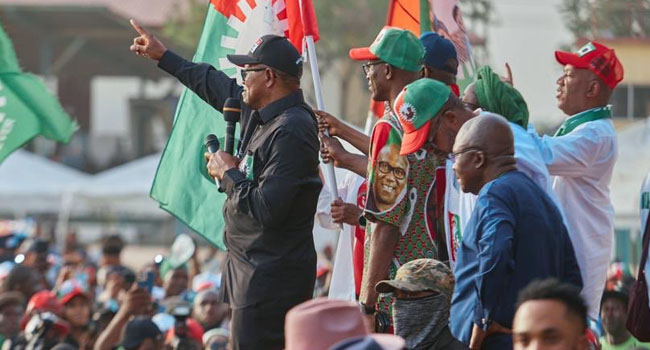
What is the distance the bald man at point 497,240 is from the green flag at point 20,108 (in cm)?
475

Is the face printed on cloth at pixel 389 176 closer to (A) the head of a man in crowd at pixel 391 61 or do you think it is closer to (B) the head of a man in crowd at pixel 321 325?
(A) the head of a man in crowd at pixel 391 61

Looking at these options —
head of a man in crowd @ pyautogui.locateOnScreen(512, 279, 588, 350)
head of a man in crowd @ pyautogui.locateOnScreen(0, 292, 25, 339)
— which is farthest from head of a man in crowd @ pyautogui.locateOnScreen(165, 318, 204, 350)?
head of a man in crowd @ pyautogui.locateOnScreen(512, 279, 588, 350)

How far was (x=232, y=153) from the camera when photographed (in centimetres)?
667

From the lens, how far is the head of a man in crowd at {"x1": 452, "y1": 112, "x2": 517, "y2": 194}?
19.1ft

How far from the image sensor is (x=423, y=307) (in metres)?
5.87

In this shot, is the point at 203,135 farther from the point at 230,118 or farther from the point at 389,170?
the point at 389,170

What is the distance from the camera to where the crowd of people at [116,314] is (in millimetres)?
10602

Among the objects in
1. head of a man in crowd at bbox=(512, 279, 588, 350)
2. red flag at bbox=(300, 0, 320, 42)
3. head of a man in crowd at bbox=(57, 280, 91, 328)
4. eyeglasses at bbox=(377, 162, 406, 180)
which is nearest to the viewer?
head of a man in crowd at bbox=(512, 279, 588, 350)

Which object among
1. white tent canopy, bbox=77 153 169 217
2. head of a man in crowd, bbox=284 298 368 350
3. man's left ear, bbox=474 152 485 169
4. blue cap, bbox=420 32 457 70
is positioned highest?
blue cap, bbox=420 32 457 70

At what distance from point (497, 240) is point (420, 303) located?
1.44 ft

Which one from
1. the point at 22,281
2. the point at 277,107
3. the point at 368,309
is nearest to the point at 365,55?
the point at 277,107

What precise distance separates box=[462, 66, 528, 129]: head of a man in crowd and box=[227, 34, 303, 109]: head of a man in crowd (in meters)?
0.87

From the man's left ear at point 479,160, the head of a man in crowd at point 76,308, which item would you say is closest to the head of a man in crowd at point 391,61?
the man's left ear at point 479,160

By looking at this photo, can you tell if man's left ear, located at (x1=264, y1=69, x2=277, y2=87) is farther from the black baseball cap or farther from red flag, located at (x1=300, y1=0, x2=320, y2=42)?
red flag, located at (x1=300, y1=0, x2=320, y2=42)
